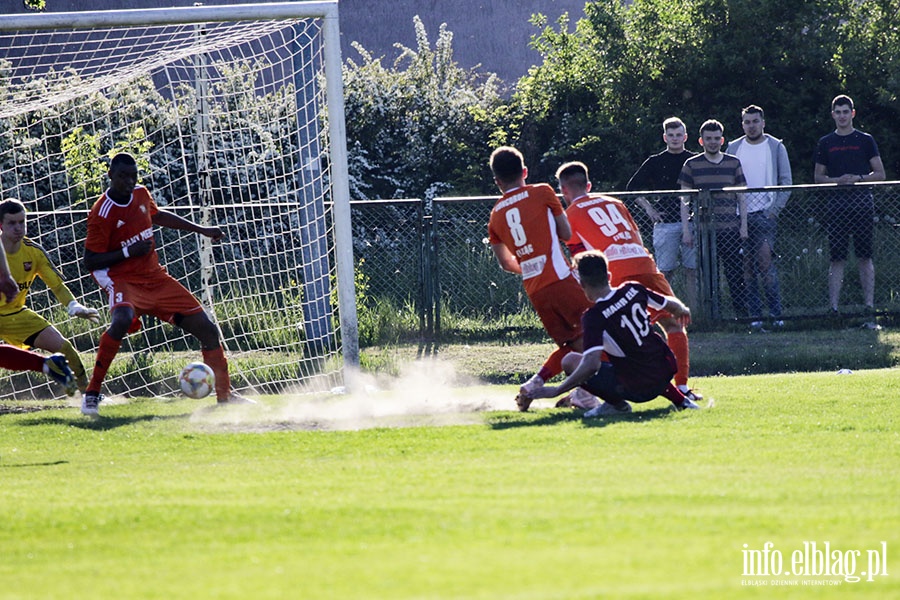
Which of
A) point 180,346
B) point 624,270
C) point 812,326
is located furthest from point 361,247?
point 624,270

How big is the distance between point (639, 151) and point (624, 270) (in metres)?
9.63

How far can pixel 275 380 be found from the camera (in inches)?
468

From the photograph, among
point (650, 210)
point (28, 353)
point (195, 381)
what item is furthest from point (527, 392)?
point (650, 210)

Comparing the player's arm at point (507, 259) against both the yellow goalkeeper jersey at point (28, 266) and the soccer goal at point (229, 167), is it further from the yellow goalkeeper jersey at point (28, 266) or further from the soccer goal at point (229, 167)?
the yellow goalkeeper jersey at point (28, 266)

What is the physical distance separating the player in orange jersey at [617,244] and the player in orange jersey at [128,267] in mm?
2892

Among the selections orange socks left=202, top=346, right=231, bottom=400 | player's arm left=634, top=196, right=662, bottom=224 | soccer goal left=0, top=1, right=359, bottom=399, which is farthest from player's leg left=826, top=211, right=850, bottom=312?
orange socks left=202, top=346, right=231, bottom=400

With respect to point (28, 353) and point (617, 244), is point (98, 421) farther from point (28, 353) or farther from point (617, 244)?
point (617, 244)

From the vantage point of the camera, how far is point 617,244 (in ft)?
29.8

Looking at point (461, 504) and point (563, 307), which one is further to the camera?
point (563, 307)

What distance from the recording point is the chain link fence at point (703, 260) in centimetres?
1394

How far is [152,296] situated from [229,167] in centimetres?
291

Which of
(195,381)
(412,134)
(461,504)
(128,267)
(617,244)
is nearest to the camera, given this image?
(461,504)

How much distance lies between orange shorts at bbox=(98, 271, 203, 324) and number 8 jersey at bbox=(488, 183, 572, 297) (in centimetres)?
281

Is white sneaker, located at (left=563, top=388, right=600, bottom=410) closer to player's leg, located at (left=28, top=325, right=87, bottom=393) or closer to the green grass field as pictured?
the green grass field
